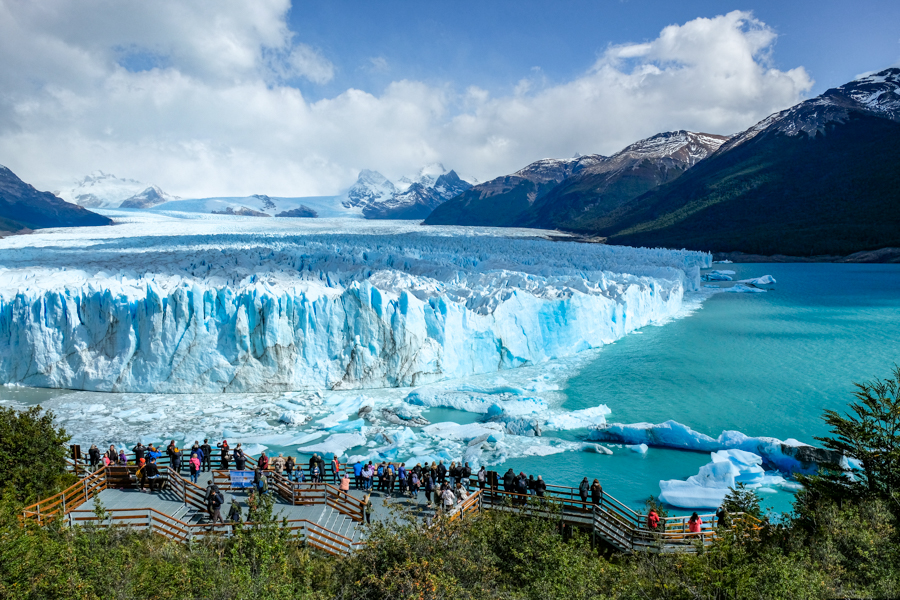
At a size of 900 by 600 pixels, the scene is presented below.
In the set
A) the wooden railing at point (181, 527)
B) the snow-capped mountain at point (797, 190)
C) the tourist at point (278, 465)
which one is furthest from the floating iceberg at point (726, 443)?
the snow-capped mountain at point (797, 190)

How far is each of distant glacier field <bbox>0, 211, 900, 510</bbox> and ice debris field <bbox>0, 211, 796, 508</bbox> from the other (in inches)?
2.2

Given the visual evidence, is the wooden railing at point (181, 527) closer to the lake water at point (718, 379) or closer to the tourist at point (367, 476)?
the tourist at point (367, 476)

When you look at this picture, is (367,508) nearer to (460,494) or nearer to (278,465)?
(460,494)

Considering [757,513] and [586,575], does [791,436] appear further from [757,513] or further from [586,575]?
[586,575]

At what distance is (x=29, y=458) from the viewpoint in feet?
26.9

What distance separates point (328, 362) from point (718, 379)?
38.6 ft

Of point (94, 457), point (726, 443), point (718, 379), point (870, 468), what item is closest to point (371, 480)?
point (94, 457)

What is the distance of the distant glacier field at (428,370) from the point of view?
39.5 feet

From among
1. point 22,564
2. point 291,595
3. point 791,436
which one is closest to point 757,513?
point 291,595

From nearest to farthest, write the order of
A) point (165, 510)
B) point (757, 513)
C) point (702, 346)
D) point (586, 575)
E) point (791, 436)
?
point (586, 575) → point (757, 513) → point (165, 510) → point (791, 436) → point (702, 346)

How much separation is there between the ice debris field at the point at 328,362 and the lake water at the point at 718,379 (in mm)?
589

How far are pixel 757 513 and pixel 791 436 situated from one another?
697cm

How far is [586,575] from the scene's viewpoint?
5.56 meters

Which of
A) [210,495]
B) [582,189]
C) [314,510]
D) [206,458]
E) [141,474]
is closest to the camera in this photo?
[210,495]
